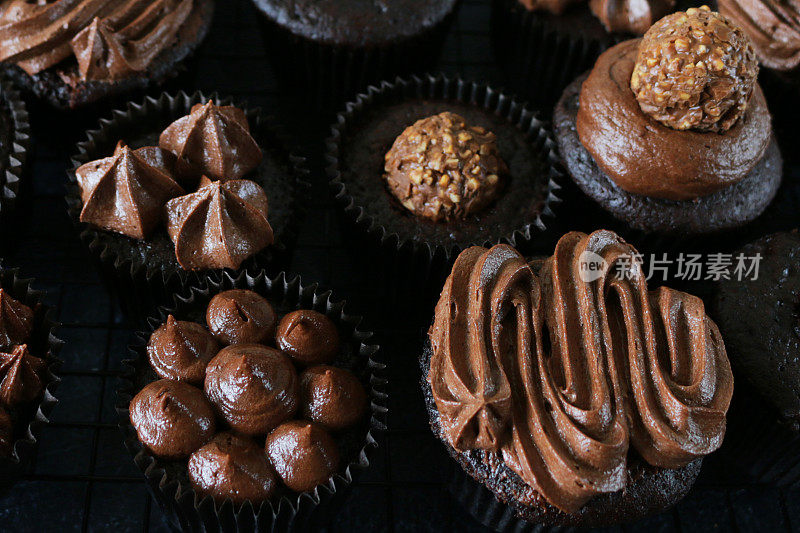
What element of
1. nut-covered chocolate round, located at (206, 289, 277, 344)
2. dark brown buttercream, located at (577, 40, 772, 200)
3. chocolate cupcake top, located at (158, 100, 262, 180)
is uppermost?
dark brown buttercream, located at (577, 40, 772, 200)

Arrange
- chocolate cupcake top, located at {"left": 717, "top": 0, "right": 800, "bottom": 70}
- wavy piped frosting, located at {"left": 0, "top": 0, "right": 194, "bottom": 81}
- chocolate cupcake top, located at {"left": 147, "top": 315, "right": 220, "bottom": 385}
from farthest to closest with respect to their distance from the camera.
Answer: chocolate cupcake top, located at {"left": 717, "top": 0, "right": 800, "bottom": 70}, wavy piped frosting, located at {"left": 0, "top": 0, "right": 194, "bottom": 81}, chocolate cupcake top, located at {"left": 147, "top": 315, "right": 220, "bottom": 385}

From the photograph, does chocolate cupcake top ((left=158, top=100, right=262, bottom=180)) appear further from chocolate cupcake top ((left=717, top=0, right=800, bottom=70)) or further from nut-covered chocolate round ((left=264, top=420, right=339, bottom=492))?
chocolate cupcake top ((left=717, top=0, right=800, bottom=70))

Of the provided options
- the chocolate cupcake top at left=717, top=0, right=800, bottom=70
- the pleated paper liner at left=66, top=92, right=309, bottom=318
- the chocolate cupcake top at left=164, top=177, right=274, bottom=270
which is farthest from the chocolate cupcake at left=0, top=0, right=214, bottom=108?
the chocolate cupcake top at left=717, top=0, right=800, bottom=70

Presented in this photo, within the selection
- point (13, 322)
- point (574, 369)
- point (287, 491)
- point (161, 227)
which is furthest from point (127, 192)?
point (574, 369)

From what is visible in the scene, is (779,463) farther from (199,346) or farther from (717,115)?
(199,346)

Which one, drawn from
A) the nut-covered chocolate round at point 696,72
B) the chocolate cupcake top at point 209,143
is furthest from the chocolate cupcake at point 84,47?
the nut-covered chocolate round at point 696,72

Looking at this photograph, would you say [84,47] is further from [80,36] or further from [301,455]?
[301,455]
